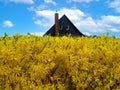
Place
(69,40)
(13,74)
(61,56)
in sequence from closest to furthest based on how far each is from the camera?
(13,74) → (61,56) → (69,40)

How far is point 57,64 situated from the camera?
8602 mm

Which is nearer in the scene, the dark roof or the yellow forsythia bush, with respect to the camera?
the yellow forsythia bush

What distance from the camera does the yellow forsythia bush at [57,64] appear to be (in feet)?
26.7

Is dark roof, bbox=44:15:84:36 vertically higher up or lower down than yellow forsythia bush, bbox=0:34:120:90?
higher up

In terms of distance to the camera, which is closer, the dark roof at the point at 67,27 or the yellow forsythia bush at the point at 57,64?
the yellow forsythia bush at the point at 57,64

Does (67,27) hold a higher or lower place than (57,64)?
higher

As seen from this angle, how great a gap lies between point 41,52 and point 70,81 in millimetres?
882

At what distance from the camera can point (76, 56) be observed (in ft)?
28.5

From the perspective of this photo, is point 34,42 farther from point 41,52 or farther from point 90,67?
point 90,67

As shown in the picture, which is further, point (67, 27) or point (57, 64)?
point (67, 27)

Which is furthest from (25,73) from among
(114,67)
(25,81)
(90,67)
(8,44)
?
(114,67)

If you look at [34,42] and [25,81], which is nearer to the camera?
[25,81]

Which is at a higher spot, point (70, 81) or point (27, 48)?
point (27, 48)

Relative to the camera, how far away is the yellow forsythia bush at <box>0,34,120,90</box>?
813 centimetres
